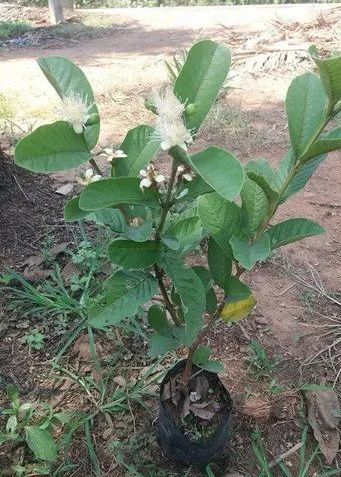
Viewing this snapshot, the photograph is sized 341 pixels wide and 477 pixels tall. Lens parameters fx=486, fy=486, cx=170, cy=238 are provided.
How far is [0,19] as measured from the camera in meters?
8.45

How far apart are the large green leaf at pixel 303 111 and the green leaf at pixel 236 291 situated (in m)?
0.36

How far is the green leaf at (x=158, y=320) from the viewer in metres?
1.37

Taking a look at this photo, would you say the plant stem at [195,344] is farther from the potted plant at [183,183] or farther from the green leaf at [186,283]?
the green leaf at [186,283]

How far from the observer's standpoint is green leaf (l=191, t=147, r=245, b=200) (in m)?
0.80

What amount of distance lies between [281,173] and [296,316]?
1266 millimetres

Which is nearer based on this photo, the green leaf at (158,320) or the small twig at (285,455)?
the green leaf at (158,320)

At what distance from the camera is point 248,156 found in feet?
11.7

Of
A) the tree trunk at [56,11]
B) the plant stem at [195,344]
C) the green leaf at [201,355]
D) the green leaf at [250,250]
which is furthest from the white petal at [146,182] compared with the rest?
the tree trunk at [56,11]

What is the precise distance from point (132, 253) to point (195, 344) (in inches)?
15.8

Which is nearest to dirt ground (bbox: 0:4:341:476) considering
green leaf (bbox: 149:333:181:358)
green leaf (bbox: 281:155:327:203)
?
green leaf (bbox: 149:333:181:358)

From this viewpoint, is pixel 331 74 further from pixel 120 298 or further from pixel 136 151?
pixel 120 298

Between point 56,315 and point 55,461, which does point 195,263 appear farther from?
point 55,461

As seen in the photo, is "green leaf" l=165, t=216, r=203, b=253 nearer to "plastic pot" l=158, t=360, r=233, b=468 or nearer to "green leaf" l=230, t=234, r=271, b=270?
"green leaf" l=230, t=234, r=271, b=270

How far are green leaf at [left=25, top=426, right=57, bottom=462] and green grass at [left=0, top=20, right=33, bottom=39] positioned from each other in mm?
7428
